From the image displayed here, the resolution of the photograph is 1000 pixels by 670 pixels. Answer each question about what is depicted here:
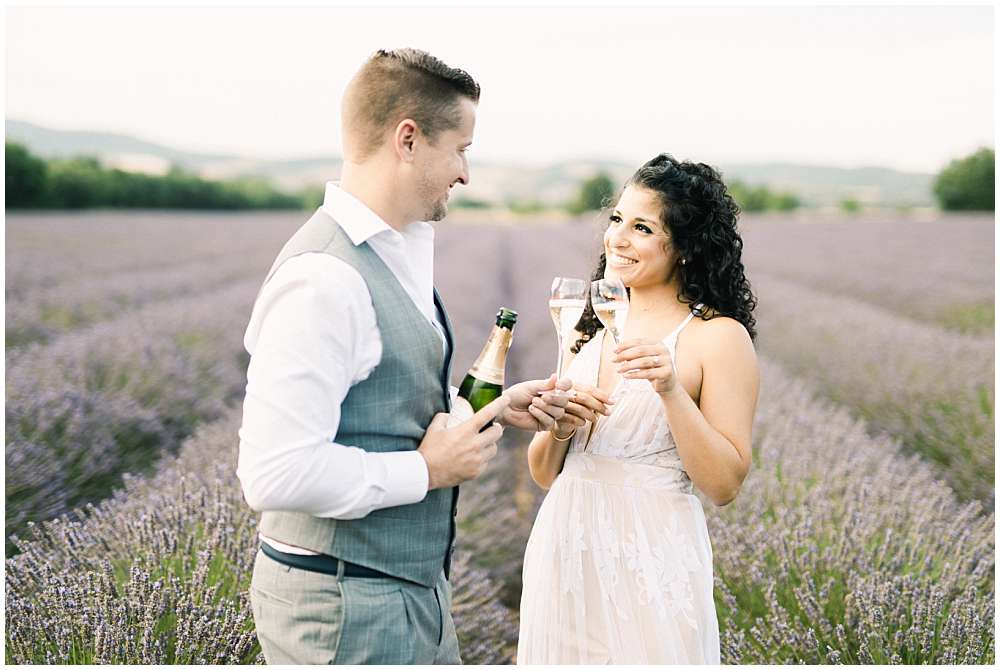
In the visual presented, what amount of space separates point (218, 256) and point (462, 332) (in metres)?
9.75

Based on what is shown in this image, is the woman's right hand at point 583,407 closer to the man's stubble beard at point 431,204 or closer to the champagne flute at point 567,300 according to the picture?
the champagne flute at point 567,300

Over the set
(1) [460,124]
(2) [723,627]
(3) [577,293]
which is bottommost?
(2) [723,627]

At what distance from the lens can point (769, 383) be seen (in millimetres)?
5445

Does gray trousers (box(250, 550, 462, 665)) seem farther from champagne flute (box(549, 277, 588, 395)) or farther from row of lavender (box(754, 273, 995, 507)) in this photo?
row of lavender (box(754, 273, 995, 507))

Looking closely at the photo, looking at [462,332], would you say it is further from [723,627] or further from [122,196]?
[122,196]

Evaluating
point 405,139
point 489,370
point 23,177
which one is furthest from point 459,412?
point 23,177

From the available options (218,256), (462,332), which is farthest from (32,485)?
(218,256)

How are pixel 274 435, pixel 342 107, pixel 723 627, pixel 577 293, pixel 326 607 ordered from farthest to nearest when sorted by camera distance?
pixel 723 627 < pixel 577 293 < pixel 342 107 < pixel 326 607 < pixel 274 435

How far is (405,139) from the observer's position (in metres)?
1.63

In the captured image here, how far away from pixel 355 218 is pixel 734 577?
2.03 meters

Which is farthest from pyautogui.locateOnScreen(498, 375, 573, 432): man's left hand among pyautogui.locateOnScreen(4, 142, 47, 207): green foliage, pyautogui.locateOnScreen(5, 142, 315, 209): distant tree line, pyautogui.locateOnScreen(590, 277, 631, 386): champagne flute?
pyautogui.locateOnScreen(4, 142, 47, 207): green foliage

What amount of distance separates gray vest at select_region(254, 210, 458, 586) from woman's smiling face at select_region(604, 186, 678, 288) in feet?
2.08

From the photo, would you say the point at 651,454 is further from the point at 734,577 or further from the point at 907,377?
the point at 907,377

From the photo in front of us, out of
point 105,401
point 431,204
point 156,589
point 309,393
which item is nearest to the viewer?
point 309,393
